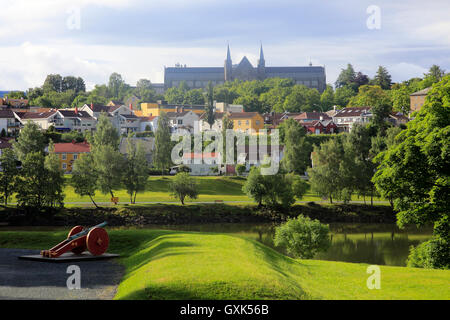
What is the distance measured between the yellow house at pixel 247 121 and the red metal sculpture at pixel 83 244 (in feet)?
313

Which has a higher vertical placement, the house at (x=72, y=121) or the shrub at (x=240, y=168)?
the house at (x=72, y=121)

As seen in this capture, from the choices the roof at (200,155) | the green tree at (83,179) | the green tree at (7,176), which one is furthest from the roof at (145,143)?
the green tree at (7,176)

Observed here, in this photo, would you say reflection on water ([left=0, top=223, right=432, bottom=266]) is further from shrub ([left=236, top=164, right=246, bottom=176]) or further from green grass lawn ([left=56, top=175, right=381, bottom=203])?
shrub ([left=236, top=164, right=246, bottom=176])

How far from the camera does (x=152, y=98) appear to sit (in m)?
195

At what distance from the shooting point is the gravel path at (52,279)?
18.8 meters

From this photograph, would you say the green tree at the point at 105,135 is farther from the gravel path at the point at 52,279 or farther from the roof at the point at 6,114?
the gravel path at the point at 52,279

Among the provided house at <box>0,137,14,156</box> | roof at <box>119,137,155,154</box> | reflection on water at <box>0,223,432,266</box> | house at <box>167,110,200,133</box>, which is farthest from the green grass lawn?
house at <box>167,110,200,133</box>

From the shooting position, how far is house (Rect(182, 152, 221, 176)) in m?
89.2

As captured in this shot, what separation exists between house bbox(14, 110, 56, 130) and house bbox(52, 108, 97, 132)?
3.05 feet

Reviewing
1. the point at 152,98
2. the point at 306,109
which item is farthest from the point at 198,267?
the point at 152,98

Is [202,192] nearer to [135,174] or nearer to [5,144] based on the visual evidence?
[135,174]

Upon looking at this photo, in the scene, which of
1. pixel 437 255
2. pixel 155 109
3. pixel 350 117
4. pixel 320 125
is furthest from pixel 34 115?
pixel 437 255

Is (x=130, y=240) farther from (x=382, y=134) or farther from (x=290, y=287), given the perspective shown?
(x=382, y=134)
